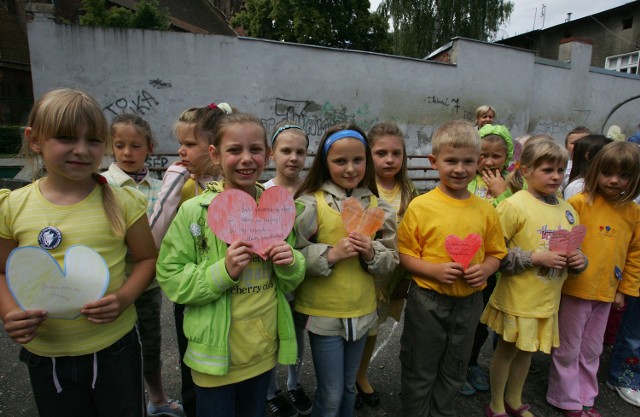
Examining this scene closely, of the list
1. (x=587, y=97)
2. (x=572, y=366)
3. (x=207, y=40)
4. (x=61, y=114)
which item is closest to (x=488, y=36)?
(x=587, y=97)

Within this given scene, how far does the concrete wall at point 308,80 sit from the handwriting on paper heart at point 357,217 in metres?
8.42

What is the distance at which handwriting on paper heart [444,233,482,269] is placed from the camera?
6.34 ft

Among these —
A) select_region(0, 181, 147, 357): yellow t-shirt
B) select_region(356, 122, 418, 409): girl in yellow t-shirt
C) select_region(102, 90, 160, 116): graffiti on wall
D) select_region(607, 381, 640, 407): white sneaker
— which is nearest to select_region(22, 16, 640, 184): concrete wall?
select_region(102, 90, 160, 116): graffiti on wall

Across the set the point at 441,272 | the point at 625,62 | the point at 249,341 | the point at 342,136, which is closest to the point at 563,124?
the point at 625,62

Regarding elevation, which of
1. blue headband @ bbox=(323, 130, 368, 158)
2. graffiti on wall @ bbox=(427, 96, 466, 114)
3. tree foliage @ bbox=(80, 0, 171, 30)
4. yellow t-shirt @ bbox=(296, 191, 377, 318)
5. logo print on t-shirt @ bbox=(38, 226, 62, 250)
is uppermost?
tree foliage @ bbox=(80, 0, 171, 30)

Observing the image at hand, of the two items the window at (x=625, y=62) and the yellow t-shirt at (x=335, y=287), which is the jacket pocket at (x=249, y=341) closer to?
the yellow t-shirt at (x=335, y=287)

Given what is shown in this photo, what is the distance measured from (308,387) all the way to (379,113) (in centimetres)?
932

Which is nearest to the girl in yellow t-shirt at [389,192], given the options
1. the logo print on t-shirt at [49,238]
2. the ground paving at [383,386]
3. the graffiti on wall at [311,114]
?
the ground paving at [383,386]

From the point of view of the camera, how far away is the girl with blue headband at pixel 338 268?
1825 mm

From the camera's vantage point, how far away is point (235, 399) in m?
1.78

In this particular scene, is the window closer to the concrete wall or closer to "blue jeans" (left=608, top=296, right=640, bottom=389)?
the concrete wall

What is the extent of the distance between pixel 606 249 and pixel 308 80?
343 inches

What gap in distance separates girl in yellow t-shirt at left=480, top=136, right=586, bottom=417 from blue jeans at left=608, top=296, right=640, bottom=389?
100cm

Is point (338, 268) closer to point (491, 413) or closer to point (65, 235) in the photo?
point (65, 235)
